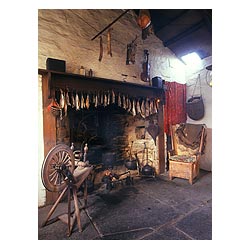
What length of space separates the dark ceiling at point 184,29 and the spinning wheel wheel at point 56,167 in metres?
1.44

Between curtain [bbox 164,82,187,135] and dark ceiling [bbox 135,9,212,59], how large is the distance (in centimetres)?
61

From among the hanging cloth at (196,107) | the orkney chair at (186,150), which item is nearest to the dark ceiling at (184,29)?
the hanging cloth at (196,107)

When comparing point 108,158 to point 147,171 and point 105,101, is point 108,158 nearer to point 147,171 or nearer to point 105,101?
point 147,171

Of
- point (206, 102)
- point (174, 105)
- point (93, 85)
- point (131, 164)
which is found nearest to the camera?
point (93, 85)

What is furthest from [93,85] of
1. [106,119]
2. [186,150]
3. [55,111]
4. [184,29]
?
[186,150]

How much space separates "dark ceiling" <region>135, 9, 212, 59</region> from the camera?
1397mm

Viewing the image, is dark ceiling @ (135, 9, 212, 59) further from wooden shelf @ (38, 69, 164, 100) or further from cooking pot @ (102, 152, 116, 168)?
cooking pot @ (102, 152, 116, 168)

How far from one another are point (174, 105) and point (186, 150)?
2.76 feet

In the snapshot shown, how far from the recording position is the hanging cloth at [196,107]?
2.85 meters

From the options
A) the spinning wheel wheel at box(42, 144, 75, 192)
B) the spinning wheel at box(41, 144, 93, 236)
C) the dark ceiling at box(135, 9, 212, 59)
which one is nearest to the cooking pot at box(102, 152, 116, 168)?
the spinning wheel at box(41, 144, 93, 236)

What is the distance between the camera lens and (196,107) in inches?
114

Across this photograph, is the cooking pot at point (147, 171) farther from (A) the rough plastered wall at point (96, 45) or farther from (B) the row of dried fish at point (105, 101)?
(A) the rough plastered wall at point (96, 45)
